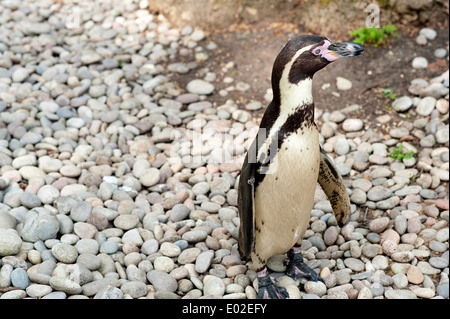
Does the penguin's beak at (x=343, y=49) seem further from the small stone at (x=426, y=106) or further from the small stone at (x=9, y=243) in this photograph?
the small stone at (x=426, y=106)

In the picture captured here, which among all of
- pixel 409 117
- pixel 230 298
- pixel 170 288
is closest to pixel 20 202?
pixel 170 288

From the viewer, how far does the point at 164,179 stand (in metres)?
3.97

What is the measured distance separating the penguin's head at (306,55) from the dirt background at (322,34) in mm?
1981

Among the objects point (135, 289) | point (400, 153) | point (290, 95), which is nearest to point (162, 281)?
point (135, 289)

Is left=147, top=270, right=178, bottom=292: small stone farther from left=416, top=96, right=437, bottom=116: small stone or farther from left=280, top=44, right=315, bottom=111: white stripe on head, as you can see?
left=416, top=96, right=437, bottom=116: small stone

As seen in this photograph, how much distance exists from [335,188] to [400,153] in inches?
46.5

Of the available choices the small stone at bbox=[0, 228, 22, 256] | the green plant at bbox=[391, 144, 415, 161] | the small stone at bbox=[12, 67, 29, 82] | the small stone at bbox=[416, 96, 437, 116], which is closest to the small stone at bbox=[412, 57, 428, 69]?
the small stone at bbox=[416, 96, 437, 116]

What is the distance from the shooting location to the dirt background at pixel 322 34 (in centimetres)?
470

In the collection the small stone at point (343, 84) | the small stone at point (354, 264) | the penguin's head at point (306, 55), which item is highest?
the penguin's head at point (306, 55)

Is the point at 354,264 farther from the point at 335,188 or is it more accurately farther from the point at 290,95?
the point at 290,95

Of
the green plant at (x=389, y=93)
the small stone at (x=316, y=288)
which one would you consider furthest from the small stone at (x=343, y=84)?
the small stone at (x=316, y=288)

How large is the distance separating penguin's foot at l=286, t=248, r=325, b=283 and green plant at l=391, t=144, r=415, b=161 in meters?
1.33

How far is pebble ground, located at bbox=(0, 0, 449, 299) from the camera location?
10.1ft

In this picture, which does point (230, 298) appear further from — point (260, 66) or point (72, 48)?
point (72, 48)
